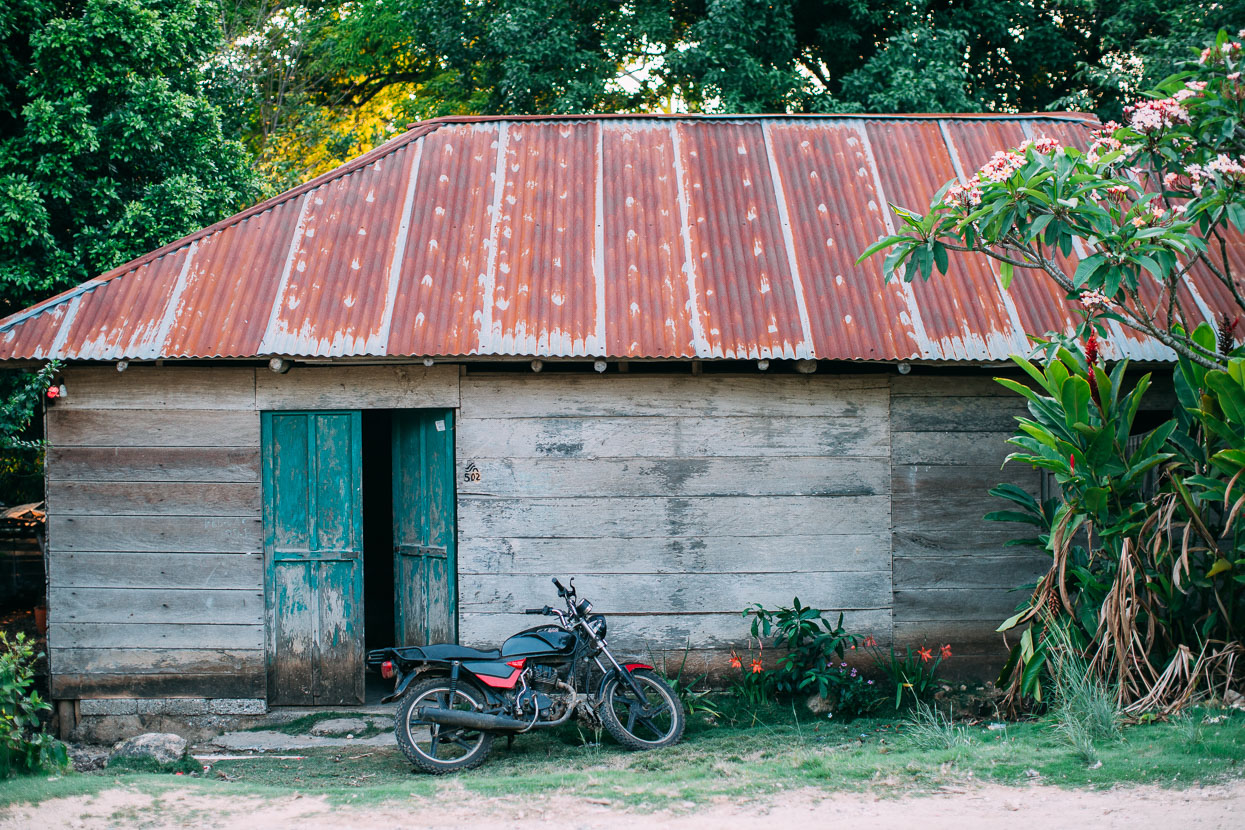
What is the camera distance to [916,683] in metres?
6.44

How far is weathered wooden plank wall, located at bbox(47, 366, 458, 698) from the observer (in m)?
6.43

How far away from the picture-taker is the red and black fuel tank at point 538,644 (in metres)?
5.69

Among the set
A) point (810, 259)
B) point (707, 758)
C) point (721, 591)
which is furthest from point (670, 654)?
point (810, 259)

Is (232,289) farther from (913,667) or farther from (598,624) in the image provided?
(913,667)

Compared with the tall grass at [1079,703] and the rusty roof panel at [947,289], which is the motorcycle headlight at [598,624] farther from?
the rusty roof panel at [947,289]

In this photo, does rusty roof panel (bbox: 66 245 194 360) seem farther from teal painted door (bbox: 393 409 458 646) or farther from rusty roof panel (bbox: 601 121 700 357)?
rusty roof panel (bbox: 601 121 700 357)

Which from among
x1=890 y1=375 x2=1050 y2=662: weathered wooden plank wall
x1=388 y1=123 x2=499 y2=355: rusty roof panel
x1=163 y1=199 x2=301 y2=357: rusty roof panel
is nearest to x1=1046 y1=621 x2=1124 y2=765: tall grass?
x1=890 y1=375 x2=1050 y2=662: weathered wooden plank wall

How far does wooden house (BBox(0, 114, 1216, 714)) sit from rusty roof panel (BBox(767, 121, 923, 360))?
1.3 inches

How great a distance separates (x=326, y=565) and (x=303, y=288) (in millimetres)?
1938

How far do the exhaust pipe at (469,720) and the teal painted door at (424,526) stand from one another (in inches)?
47.3

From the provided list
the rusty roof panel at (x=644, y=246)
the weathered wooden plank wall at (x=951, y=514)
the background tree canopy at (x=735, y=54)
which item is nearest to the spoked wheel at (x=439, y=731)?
the rusty roof panel at (x=644, y=246)

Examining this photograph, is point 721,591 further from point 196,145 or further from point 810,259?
point 196,145

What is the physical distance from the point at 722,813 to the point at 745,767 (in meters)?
0.76

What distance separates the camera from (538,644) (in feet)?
18.9
